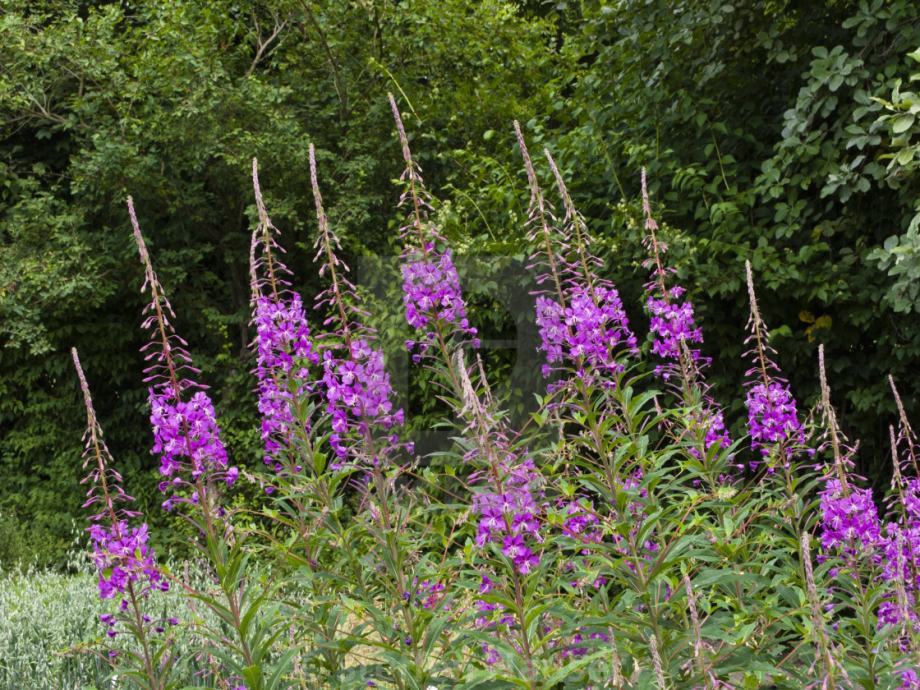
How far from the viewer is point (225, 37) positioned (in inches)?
336

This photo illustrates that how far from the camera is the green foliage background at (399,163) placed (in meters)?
5.11

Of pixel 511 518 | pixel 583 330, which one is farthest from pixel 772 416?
pixel 511 518

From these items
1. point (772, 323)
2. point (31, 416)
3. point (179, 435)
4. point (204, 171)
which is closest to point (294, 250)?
point (204, 171)

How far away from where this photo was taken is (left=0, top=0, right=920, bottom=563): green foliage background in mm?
5113

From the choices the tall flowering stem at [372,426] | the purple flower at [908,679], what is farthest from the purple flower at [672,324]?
the purple flower at [908,679]

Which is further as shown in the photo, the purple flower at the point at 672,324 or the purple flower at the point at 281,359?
the purple flower at the point at 672,324

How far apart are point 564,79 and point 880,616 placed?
524cm

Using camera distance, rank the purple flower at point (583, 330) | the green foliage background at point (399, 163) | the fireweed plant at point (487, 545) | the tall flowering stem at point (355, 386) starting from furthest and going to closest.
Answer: the green foliage background at point (399, 163) → the purple flower at point (583, 330) → the tall flowering stem at point (355, 386) → the fireweed plant at point (487, 545)

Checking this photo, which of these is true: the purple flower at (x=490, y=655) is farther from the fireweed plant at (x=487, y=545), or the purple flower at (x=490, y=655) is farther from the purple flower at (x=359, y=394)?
the purple flower at (x=359, y=394)

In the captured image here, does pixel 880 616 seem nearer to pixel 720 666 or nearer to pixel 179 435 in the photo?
pixel 720 666

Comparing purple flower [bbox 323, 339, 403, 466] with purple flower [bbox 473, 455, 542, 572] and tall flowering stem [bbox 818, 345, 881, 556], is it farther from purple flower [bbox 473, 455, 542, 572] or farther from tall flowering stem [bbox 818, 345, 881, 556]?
tall flowering stem [bbox 818, 345, 881, 556]

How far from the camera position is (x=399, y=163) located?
8.13 meters

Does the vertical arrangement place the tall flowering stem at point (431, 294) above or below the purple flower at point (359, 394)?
above

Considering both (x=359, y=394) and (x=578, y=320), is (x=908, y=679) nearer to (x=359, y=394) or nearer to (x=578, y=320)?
(x=578, y=320)
